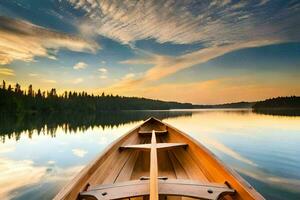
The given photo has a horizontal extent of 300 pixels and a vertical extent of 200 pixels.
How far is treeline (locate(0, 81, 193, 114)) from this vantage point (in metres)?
54.1

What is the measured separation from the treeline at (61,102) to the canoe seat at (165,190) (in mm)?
57741

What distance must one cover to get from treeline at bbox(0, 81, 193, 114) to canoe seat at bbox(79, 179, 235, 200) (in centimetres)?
5774

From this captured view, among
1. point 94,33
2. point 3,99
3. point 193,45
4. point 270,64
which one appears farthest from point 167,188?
point 3,99

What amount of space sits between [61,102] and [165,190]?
259ft

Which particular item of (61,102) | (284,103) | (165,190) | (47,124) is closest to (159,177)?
(165,190)

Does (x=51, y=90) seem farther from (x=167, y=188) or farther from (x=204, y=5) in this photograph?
(x=167, y=188)

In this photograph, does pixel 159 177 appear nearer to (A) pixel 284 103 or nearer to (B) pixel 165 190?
(B) pixel 165 190

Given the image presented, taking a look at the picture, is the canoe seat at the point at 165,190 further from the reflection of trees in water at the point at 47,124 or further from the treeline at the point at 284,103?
the treeline at the point at 284,103

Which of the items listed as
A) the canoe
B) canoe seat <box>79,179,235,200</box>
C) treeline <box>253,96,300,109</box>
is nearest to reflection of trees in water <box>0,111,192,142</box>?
the canoe

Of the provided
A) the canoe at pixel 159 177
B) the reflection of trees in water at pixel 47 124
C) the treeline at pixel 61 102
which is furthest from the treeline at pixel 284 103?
the canoe at pixel 159 177

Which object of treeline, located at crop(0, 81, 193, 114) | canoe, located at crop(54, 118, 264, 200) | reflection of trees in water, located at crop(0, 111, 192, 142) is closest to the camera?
canoe, located at crop(54, 118, 264, 200)

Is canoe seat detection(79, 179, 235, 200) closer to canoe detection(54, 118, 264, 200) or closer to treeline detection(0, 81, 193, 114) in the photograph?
canoe detection(54, 118, 264, 200)

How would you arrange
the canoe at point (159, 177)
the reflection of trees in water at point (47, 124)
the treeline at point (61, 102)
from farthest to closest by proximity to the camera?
the treeline at point (61, 102), the reflection of trees in water at point (47, 124), the canoe at point (159, 177)

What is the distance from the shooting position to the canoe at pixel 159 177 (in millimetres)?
2406
